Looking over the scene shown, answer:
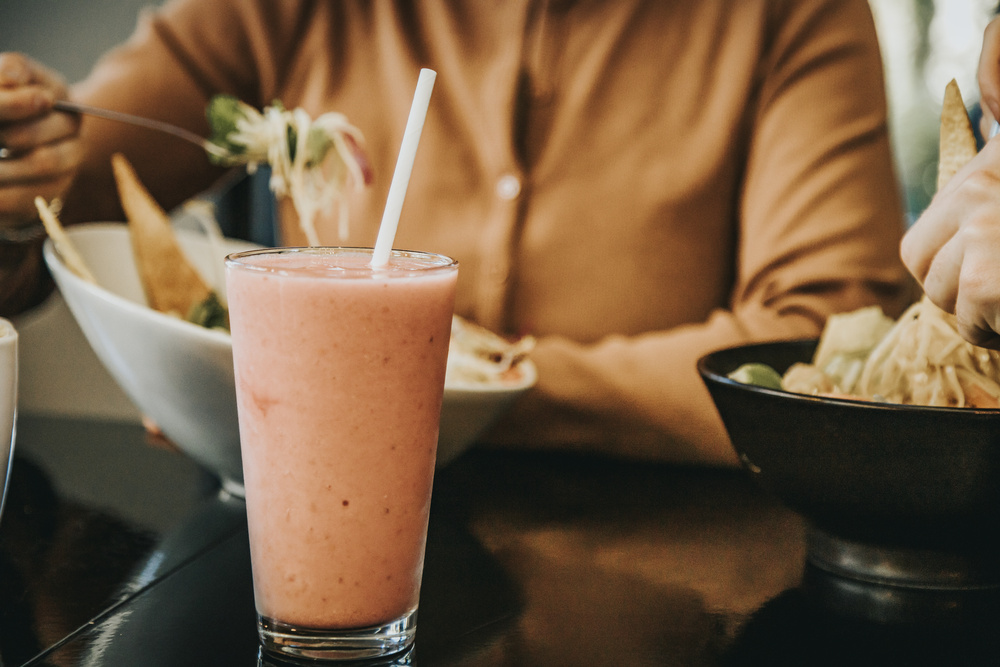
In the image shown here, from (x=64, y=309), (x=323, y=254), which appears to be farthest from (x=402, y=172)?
(x=64, y=309)

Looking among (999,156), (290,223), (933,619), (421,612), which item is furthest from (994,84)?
(290,223)

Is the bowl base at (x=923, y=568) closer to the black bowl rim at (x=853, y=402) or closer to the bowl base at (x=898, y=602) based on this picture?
the bowl base at (x=898, y=602)

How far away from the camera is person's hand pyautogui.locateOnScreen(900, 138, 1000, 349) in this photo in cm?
54

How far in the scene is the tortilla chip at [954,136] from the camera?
0.68 m

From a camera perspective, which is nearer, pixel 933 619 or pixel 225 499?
pixel 933 619

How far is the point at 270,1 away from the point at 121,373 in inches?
48.3

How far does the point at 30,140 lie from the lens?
943 millimetres

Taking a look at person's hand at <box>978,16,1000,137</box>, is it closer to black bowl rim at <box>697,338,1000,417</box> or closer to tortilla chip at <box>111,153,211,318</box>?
black bowl rim at <box>697,338,1000,417</box>

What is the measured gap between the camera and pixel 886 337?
782mm

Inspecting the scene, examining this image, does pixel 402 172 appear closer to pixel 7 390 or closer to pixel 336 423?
pixel 336 423

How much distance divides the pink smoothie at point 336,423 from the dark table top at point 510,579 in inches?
2.4

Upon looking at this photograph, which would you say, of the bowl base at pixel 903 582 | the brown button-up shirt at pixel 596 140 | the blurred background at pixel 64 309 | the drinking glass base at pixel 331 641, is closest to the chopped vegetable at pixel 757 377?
the bowl base at pixel 903 582

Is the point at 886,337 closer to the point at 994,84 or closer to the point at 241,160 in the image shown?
the point at 994,84

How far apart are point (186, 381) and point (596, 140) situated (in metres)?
1.11
